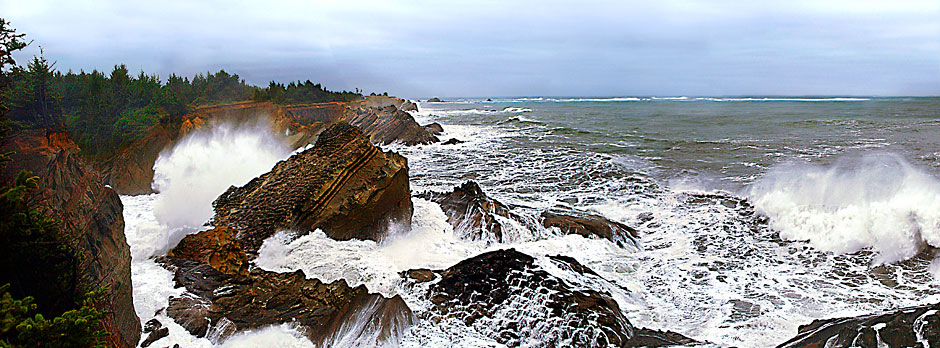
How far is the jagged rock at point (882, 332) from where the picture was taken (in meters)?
4.34

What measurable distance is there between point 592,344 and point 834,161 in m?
17.1

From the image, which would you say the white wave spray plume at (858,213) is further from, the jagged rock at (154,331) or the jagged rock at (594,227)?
the jagged rock at (154,331)

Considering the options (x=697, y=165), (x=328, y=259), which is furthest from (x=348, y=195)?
(x=697, y=165)

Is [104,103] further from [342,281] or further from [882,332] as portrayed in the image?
[882,332]

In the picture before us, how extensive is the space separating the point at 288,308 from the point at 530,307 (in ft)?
8.43

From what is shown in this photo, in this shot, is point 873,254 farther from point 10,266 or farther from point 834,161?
point 834,161

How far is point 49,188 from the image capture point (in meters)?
3.96

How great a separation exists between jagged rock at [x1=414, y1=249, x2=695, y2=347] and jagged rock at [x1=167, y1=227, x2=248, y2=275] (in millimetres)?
2591

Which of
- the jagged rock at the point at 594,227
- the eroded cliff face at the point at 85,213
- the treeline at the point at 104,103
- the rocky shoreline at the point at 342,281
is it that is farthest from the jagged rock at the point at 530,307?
the treeline at the point at 104,103

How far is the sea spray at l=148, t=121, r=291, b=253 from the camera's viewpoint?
7914 millimetres

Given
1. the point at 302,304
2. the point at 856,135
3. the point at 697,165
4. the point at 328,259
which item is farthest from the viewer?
the point at 856,135

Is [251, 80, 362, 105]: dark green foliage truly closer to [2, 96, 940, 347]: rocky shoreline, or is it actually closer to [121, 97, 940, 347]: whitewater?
[121, 97, 940, 347]: whitewater

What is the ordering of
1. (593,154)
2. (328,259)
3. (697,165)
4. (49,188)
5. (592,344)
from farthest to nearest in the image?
(593,154) < (697,165) < (328,259) < (592,344) < (49,188)

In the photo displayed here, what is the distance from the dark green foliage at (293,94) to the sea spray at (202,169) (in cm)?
1179
